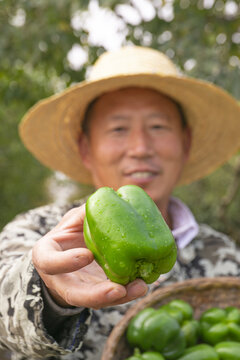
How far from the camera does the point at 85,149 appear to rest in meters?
2.06

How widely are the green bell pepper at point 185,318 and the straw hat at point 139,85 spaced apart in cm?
100

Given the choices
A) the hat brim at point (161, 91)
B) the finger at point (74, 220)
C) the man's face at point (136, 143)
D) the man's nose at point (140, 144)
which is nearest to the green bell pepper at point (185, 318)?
the man's face at point (136, 143)

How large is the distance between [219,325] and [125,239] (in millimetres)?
878

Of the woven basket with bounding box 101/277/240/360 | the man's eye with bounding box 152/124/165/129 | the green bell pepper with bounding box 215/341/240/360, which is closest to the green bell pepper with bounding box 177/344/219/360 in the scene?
the green bell pepper with bounding box 215/341/240/360

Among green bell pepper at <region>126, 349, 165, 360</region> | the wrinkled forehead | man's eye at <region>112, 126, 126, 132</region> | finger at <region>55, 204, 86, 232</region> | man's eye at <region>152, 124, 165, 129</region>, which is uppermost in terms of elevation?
the wrinkled forehead

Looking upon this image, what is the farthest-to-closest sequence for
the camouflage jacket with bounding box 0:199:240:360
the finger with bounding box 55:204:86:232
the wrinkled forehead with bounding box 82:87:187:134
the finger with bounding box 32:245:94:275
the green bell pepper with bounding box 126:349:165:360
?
1. the wrinkled forehead with bounding box 82:87:187:134
2. the green bell pepper with bounding box 126:349:165:360
3. the camouflage jacket with bounding box 0:199:240:360
4. the finger with bounding box 55:204:86:232
5. the finger with bounding box 32:245:94:275

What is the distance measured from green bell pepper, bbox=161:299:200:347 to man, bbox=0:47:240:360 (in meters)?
0.17

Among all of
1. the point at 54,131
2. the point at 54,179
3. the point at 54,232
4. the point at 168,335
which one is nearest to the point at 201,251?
the point at 168,335

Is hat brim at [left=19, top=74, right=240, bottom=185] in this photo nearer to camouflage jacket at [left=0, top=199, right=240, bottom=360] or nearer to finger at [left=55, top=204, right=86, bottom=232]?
camouflage jacket at [left=0, top=199, right=240, bottom=360]

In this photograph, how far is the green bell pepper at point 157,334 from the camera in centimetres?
141

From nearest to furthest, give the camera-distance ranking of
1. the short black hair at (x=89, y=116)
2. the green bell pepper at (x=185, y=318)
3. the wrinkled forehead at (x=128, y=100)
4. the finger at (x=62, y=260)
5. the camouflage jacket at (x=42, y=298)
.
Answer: the finger at (x=62, y=260), the camouflage jacket at (x=42, y=298), the green bell pepper at (x=185, y=318), the wrinkled forehead at (x=128, y=100), the short black hair at (x=89, y=116)

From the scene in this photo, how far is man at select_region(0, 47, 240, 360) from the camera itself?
102 cm

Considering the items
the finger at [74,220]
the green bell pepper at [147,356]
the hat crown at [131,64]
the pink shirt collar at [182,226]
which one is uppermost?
the hat crown at [131,64]

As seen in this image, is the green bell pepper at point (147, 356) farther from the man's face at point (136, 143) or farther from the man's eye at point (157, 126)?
the man's eye at point (157, 126)
